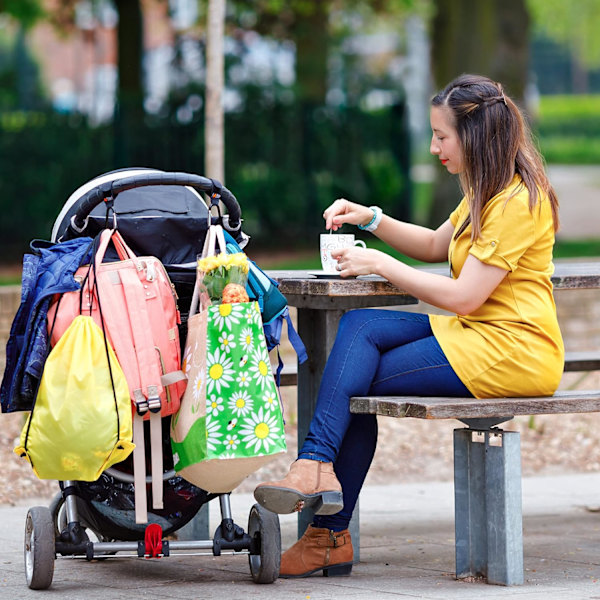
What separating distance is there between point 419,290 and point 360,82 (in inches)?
504

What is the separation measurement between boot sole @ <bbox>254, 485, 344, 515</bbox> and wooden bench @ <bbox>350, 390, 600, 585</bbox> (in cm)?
30

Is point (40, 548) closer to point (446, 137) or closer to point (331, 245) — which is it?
point (331, 245)

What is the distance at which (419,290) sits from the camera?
408cm

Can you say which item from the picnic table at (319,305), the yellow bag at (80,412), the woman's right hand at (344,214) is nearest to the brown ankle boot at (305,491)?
the yellow bag at (80,412)

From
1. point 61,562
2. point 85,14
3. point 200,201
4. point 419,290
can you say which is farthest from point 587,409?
point 85,14

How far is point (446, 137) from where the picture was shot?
418 centimetres

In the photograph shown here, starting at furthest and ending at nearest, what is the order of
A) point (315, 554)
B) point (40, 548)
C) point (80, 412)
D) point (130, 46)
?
1. point (130, 46)
2. point (315, 554)
3. point (40, 548)
4. point (80, 412)

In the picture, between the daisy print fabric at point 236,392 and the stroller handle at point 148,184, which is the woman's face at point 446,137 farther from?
the daisy print fabric at point 236,392

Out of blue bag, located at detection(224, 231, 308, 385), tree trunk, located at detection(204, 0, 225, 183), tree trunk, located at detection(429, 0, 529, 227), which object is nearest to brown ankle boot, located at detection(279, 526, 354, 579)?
blue bag, located at detection(224, 231, 308, 385)

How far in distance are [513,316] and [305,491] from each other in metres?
0.86

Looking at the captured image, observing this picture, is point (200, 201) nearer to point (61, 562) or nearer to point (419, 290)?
point (419, 290)

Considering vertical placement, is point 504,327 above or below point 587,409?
above

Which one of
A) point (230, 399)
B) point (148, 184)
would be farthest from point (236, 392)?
point (148, 184)

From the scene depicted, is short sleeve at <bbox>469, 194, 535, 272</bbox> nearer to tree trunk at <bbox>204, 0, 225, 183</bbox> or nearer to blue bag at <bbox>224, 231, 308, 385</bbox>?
blue bag at <bbox>224, 231, 308, 385</bbox>
